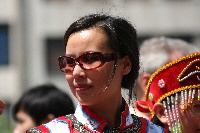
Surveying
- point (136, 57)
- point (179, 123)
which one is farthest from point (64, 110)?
point (136, 57)

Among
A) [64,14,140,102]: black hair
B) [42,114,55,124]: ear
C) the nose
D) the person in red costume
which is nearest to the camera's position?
the nose

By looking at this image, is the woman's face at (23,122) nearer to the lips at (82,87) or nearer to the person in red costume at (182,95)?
the person in red costume at (182,95)

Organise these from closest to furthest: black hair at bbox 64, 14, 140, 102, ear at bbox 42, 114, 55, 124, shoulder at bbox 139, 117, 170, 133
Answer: black hair at bbox 64, 14, 140, 102, shoulder at bbox 139, 117, 170, 133, ear at bbox 42, 114, 55, 124

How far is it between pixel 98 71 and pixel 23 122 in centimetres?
172

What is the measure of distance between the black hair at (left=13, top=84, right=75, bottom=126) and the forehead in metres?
1.43

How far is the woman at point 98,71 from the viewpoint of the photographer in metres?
2.84

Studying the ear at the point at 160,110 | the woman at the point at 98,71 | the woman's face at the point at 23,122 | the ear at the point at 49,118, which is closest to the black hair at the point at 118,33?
the woman at the point at 98,71

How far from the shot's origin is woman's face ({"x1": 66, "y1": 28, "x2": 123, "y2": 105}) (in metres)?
2.83

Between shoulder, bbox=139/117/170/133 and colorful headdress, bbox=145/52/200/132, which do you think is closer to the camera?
shoulder, bbox=139/117/170/133

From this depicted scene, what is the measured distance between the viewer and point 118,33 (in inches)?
117

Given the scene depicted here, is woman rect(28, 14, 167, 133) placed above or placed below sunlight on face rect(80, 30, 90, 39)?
below

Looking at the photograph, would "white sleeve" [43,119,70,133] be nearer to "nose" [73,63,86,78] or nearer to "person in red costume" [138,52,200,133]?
"nose" [73,63,86,78]

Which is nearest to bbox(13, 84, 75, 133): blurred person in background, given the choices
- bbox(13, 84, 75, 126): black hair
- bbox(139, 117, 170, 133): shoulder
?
bbox(13, 84, 75, 126): black hair

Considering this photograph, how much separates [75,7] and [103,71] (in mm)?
16567
